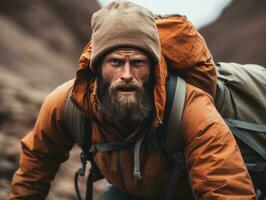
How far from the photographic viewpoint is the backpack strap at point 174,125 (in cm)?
497

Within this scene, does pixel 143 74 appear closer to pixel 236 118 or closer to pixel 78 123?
pixel 78 123

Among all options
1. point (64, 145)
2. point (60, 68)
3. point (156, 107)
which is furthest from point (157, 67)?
point (60, 68)

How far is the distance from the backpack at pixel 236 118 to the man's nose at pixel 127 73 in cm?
27

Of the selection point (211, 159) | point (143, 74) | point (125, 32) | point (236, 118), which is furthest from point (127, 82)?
point (236, 118)

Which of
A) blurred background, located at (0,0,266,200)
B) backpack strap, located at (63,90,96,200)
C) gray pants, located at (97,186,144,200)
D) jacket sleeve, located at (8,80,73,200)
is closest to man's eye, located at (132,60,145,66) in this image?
backpack strap, located at (63,90,96,200)

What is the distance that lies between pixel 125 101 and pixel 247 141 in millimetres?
1038

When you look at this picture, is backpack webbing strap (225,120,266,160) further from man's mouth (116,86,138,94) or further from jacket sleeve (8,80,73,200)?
jacket sleeve (8,80,73,200)

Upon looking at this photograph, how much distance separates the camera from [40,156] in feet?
18.7

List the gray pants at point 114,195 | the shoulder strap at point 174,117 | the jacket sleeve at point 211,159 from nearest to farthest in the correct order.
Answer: the jacket sleeve at point 211,159 → the shoulder strap at point 174,117 → the gray pants at point 114,195

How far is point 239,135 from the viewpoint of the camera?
5.52m

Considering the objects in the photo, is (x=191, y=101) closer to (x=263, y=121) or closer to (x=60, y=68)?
(x=263, y=121)

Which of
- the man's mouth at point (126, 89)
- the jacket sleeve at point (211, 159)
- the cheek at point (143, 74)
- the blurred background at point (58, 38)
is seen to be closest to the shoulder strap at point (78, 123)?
the man's mouth at point (126, 89)

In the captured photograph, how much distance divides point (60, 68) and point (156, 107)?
20.7 m

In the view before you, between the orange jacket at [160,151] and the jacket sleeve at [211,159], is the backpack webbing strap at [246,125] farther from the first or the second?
the jacket sleeve at [211,159]
